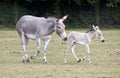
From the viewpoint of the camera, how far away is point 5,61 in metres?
19.4

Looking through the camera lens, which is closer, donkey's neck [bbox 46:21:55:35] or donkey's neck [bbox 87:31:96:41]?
donkey's neck [bbox 46:21:55:35]

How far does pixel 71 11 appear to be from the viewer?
47.7 m

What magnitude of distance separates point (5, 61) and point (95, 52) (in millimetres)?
5747

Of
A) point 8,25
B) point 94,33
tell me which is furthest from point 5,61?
point 8,25

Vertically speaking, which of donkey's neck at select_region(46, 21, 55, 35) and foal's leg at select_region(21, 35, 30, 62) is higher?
donkey's neck at select_region(46, 21, 55, 35)

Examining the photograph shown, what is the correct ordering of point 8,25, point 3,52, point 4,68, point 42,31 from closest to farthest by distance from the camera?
point 4,68, point 42,31, point 3,52, point 8,25

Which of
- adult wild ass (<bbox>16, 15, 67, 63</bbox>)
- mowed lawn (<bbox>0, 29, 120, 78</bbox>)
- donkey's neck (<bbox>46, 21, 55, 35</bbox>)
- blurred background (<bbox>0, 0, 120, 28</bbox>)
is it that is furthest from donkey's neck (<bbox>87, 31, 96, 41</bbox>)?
blurred background (<bbox>0, 0, 120, 28</bbox>)

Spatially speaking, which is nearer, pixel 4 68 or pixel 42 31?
pixel 4 68

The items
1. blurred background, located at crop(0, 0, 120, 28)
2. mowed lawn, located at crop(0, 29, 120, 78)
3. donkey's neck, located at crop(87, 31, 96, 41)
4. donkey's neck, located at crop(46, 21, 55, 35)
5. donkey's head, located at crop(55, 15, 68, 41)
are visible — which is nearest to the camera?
mowed lawn, located at crop(0, 29, 120, 78)

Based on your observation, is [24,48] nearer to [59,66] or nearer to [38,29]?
[38,29]

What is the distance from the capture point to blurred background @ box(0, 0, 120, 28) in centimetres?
4672

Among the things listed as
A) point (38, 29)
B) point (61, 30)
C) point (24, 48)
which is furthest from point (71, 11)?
point (61, 30)

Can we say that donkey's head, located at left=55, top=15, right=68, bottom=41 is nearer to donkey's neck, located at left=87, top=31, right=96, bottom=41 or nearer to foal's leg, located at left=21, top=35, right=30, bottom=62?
donkey's neck, located at left=87, top=31, right=96, bottom=41

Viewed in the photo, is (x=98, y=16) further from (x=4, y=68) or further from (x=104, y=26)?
(x=4, y=68)
